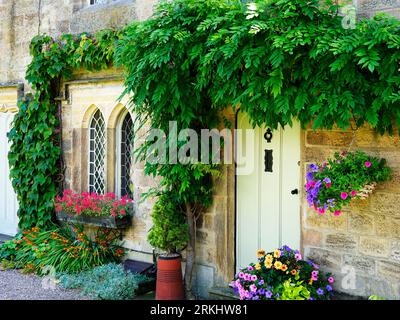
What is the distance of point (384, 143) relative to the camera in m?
5.08

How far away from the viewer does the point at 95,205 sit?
745 centimetres

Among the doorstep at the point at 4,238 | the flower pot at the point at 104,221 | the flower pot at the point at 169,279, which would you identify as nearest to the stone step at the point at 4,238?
the doorstep at the point at 4,238

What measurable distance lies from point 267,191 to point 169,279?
4.86 feet

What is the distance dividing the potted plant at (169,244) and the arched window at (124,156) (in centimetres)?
156

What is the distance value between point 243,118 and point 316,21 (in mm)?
1800

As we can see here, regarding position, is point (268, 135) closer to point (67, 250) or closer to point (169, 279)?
point (169, 279)

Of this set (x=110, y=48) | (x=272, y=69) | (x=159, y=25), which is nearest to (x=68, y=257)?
(x=110, y=48)

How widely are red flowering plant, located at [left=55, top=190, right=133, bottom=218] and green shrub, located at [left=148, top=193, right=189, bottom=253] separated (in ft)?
3.38

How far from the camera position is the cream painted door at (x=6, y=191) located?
9.59 m

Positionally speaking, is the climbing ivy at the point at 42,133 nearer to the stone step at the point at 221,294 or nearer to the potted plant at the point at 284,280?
the stone step at the point at 221,294

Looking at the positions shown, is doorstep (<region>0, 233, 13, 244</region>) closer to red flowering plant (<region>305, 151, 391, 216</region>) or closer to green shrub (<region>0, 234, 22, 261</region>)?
green shrub (<region>0, 234, 22, 261</region>)

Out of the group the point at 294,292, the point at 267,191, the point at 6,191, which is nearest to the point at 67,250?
the point at 6,191

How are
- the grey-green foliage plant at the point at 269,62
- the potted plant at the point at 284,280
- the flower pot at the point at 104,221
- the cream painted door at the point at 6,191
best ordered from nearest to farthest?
the grey-green foliage plant at the point at 269,62 → the potted plant at the point at 284,280 → the flower pot at the point at 104,221 → the cream painted door at the point at 6,191

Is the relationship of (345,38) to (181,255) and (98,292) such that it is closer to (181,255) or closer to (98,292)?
(181,255)
